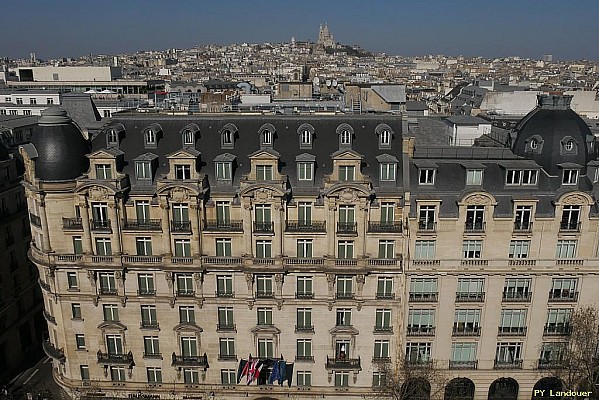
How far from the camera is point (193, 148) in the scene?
190 ft

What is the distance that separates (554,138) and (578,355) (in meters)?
23.8

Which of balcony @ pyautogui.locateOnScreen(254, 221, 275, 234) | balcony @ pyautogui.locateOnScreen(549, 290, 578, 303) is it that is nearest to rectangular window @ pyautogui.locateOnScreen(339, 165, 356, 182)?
balcony @ pyautogui.locateOnScreen(254, 221, 275, 234)

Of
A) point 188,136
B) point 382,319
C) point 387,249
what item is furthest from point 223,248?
point 382,319

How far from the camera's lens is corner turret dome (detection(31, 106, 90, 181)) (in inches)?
2157

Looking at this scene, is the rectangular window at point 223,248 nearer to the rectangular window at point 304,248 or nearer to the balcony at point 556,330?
the rectangular window at point 304,248

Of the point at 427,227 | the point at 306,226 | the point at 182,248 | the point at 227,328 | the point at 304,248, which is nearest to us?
the point at 427,227

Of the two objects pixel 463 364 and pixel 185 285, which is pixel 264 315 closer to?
pixel 185 285

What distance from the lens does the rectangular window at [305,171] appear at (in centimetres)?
5534

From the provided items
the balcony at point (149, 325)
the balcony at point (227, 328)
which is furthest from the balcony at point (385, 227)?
the balcony at point (149, 325)

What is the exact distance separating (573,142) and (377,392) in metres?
35.1

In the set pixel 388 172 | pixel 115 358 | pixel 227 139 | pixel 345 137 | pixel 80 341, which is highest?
pixel 345 137

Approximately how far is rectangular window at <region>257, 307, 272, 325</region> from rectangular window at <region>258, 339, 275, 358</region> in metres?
2.10

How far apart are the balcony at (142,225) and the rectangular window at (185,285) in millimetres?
6044

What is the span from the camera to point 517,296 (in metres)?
56.2
